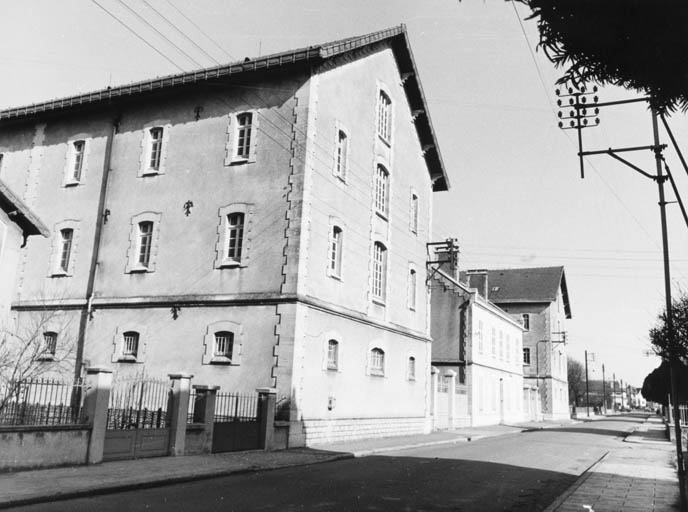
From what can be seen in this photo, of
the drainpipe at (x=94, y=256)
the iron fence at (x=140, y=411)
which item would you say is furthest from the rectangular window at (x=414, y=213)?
the iron fence at (x=140, y=411)

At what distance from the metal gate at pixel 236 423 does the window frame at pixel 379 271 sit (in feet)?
26.3

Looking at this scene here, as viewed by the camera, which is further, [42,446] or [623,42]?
[42,446]

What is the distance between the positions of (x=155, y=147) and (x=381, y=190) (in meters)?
8.94

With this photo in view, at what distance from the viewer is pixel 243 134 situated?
21.1 meters

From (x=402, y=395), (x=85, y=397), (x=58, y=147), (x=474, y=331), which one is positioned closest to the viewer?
(x=85, y=397)

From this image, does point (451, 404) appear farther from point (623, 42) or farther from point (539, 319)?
point (539, 319)

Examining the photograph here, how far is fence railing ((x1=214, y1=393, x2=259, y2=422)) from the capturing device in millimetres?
16625

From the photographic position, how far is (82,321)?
21.8 m

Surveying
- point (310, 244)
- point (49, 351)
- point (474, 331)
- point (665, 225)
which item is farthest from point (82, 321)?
point (474, 331)

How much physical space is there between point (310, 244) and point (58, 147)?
11805mm

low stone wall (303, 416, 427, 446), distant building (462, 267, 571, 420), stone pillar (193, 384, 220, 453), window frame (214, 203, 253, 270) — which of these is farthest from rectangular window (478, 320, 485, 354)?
stone pillar (193, 384, 220, 453)

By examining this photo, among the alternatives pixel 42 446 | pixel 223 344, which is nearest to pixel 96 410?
pixel 42 446

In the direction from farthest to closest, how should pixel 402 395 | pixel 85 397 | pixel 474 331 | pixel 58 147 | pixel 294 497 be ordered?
pixel 474 331, pixel 402 395, pixel 58 147, pixel 85 397, pixel 294 497

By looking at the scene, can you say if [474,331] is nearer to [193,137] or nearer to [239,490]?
[193,137]
